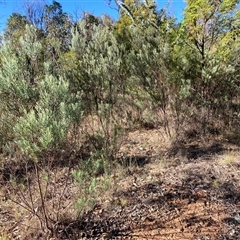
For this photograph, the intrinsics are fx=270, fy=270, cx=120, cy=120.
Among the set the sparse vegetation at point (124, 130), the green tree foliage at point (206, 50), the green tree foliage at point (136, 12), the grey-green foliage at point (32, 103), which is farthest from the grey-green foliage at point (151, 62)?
the grey-green foliage at point (32, 103)

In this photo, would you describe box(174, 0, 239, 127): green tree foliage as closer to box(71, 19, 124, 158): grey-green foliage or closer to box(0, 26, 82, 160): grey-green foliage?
box(71, 19, 124, 158): grey-green foliage

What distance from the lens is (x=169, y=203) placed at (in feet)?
11.5

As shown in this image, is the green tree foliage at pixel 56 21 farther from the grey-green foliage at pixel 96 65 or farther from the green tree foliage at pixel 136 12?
the grey-green foliage at pixel 96 65

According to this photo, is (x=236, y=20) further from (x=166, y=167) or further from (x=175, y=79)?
(x=166, y=167)

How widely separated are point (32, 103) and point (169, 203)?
7.13 feet

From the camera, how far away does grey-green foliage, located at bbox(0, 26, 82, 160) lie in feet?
7.27

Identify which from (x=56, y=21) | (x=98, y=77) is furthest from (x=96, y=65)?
(x=56, y=21)

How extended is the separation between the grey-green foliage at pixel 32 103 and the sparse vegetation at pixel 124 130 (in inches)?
0.4

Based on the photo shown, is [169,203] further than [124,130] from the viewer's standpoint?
No

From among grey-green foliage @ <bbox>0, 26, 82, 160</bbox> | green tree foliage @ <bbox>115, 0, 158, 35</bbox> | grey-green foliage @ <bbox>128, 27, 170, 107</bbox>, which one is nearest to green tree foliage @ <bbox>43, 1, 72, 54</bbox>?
green tree foliage @ <bbox>115, 0, 158, 35</bbox>

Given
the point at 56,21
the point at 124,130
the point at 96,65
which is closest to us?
the point at 96,65

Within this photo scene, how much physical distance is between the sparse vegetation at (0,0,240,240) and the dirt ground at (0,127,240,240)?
16 mm

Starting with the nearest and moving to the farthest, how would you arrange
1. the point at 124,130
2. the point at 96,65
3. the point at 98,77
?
1. the point at 96,65
2. the point at 98,77
3. the point at 124,130

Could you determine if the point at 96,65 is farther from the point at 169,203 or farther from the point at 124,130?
the point at 169,203
